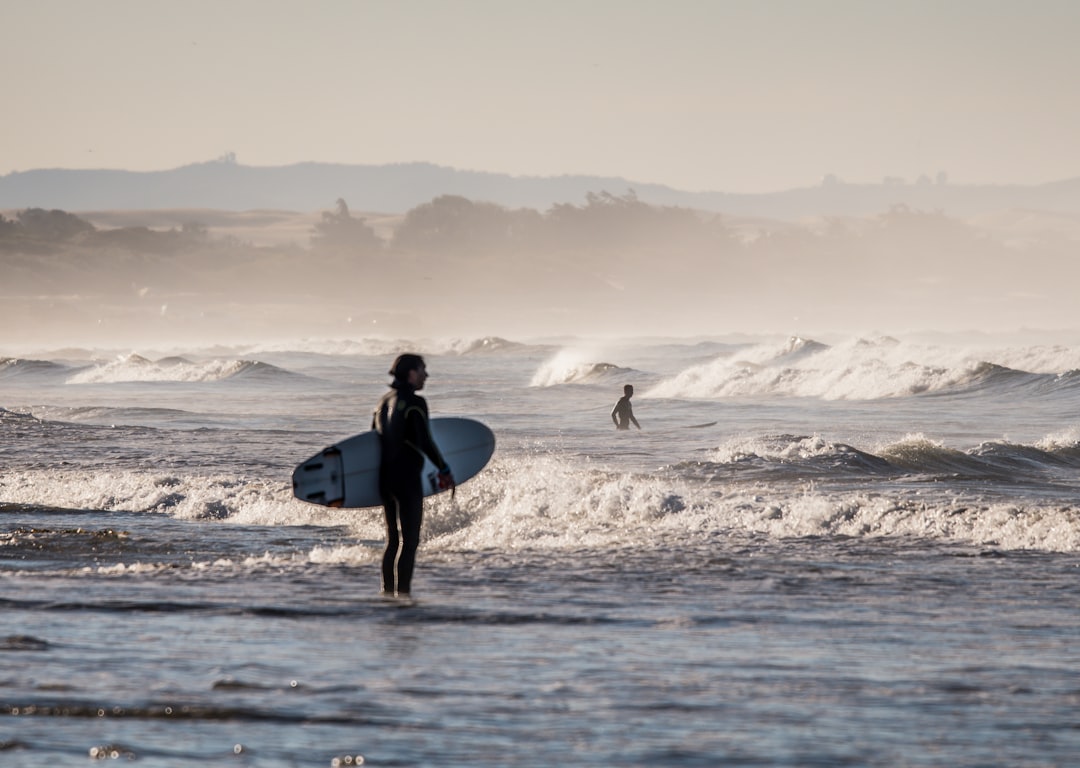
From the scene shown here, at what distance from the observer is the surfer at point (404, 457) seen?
9789mm

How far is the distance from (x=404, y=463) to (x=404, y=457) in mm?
46

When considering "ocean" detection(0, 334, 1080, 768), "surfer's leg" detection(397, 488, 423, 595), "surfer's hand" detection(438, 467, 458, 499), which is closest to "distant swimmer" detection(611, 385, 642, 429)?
"ocean" detection(0, 334, 1080, 768)

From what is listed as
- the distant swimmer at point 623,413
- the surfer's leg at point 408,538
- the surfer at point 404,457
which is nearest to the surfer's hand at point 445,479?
the surfer at point 404,457

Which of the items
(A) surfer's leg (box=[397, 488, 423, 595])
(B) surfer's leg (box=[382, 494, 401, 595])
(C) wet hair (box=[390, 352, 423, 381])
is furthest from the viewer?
(B) surfer's leg (box=[382, 494, 401, 595])

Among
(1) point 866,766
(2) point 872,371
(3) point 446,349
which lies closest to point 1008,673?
(1) point 866,766

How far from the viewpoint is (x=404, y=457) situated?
978 cm

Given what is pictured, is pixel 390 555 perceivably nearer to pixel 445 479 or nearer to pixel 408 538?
pixel 408 538

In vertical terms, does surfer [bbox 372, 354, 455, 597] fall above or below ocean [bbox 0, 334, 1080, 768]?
above

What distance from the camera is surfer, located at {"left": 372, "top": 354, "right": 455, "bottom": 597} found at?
9789mm

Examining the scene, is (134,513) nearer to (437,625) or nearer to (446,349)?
(437,625)

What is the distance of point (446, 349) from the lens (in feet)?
385

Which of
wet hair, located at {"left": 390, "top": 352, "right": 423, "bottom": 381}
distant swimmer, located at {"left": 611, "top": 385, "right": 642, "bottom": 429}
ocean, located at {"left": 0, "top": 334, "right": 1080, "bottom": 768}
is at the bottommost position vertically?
ocean, located at {"left": 0, "top": 334, "right": 1080, "bottom": 768}

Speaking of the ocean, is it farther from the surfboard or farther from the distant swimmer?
the distant swimmer

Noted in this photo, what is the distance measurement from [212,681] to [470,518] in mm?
8903
